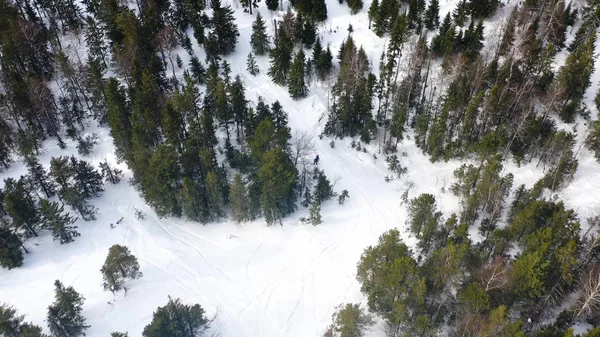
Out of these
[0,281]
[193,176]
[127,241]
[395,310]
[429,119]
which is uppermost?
[429,119]

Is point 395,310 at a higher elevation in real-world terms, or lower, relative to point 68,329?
higher

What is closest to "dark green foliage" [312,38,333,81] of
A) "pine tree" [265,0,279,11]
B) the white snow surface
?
the white snow surface

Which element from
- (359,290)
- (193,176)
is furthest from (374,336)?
(193,176)

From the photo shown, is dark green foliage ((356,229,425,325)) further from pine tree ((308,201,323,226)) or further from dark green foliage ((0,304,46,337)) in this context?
dark green foliage ((0,304,46,337))

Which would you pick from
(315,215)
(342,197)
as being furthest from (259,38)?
(315,215)

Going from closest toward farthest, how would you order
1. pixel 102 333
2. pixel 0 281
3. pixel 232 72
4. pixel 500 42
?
pixel 102 333
pixel 0 281
pixel 500 42
pixel 232 72

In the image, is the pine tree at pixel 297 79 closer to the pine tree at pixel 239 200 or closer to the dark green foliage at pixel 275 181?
the dark green foliage at pixel 275 181

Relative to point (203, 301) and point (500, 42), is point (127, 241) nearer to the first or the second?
point (203, 301)
